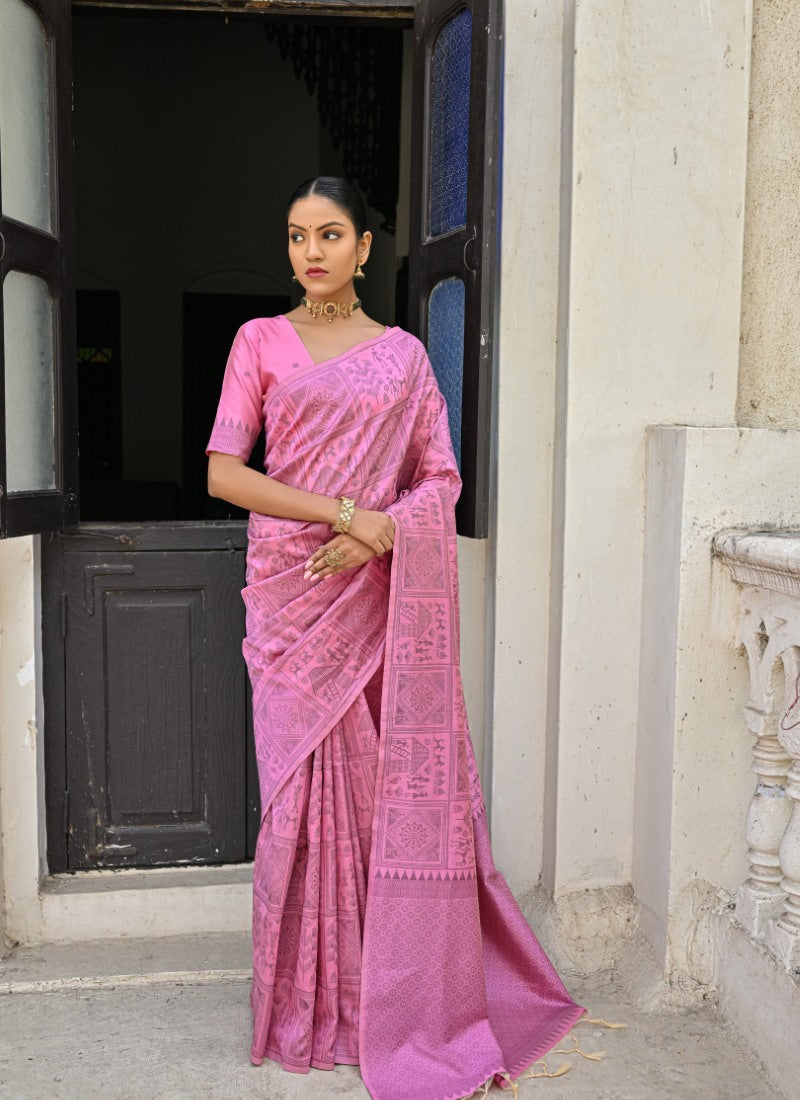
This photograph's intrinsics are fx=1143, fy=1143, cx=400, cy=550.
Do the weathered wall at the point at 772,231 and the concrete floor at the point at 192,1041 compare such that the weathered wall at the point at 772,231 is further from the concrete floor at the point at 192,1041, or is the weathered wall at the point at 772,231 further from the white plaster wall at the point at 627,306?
the concrete floor at the point at 192,1041

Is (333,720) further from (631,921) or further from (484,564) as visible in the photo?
(631,921)

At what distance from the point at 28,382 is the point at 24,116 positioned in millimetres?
639

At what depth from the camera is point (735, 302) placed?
2889mm

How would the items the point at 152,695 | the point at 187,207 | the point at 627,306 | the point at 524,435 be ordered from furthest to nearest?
1. the point at 187,207
2. the point at 152,695
3. the point at 524,435
4. the point at 627,306

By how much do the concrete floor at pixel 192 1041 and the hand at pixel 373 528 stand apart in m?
1.14

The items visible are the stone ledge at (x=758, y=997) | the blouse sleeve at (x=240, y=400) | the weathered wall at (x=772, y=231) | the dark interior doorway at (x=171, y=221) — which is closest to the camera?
the stone ledge at (x=758, y=997)

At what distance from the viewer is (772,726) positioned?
2582 millimetres

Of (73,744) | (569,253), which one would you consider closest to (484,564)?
(569,253)

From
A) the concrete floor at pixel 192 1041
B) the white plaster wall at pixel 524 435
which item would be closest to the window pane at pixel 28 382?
the white plaster wall at pixel 524 435

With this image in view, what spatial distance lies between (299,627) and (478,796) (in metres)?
0.63

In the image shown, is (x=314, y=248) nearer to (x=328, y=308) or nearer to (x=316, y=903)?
(x=328, y=308)

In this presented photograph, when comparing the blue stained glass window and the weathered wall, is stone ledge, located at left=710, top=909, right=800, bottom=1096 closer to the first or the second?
the weathered wall

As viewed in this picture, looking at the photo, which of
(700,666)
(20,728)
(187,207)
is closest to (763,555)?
(700,666)

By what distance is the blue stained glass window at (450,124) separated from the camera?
2.81 meters
